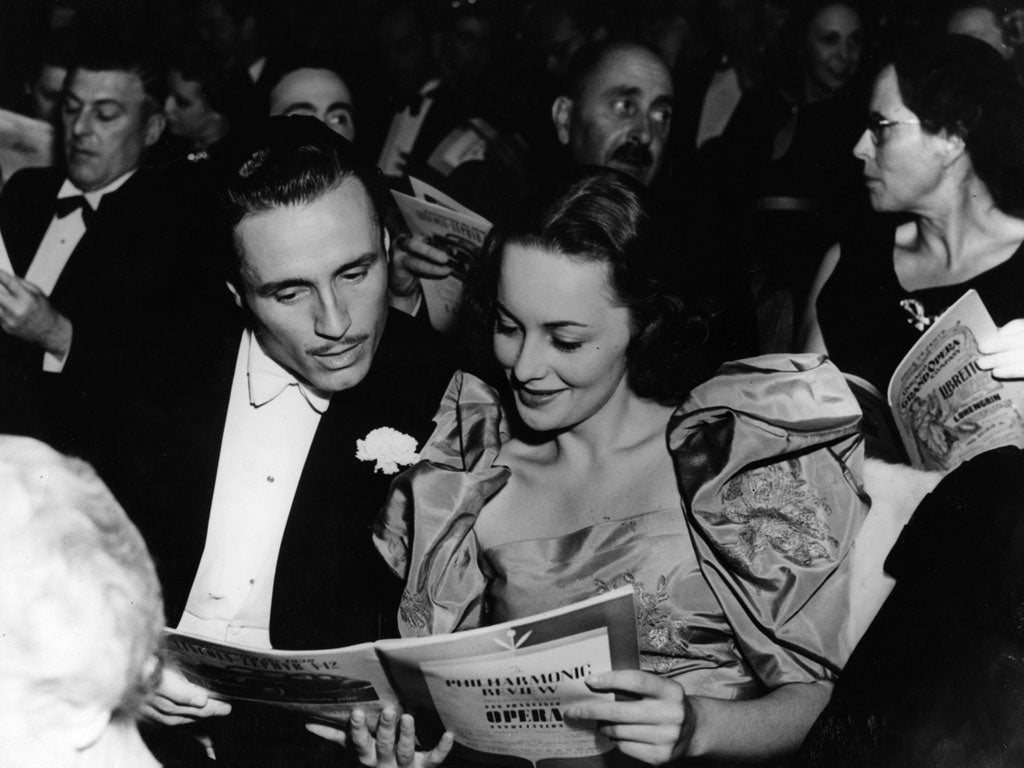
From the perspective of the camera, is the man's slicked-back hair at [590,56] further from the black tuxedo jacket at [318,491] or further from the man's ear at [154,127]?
the man's ear at [154,127]

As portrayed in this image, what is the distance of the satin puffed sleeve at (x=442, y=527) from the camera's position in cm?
124

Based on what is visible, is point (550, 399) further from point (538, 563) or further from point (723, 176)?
point (723, 176)

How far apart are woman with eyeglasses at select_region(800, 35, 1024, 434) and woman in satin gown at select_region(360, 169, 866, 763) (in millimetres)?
278

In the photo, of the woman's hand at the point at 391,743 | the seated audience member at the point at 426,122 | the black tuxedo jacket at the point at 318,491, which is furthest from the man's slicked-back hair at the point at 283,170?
the woman's hand at the point at 391,743

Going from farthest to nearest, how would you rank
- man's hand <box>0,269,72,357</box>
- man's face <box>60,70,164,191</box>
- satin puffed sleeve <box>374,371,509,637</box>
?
man's face <box>60,70,164,191</box> → man's hand <box>0,269,72,357</box> → satin puffed sleeve <box>374,371,509,637</box>

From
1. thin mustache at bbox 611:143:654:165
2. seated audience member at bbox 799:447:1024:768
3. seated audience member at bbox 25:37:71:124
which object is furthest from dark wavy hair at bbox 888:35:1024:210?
seated audience member at bbox 25:37:71:124

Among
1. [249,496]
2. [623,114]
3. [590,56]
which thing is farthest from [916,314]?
[249,496]

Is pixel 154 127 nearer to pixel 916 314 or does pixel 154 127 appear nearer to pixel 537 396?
pixel 537 396

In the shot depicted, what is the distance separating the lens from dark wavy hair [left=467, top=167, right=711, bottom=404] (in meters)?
1.15

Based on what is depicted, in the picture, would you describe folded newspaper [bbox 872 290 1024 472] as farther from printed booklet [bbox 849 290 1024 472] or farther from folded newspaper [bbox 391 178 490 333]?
folded newspaper [bbox 391 178 490 333]

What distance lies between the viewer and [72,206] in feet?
5.84

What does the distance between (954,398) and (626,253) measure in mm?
510

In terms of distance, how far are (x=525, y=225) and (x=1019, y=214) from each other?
69 centimetres

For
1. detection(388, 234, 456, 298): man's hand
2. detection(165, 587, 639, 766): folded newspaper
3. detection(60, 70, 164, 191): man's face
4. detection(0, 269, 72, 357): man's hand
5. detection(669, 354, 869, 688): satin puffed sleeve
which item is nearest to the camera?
detection(165, 587, 639, 766): folded newspaper
